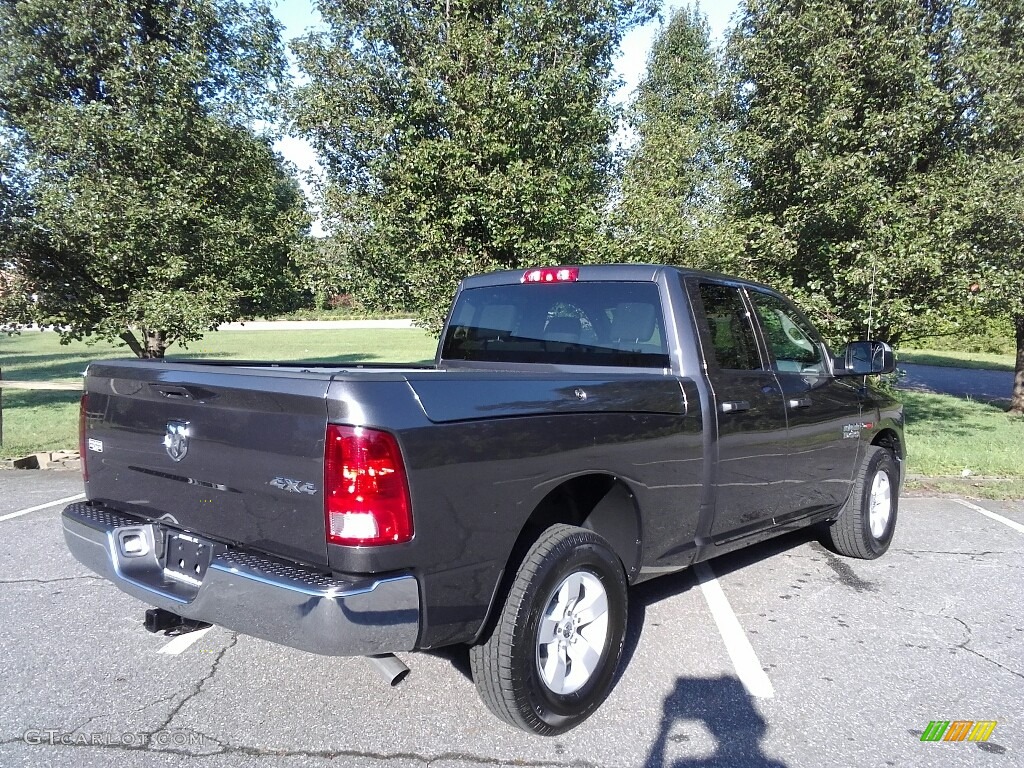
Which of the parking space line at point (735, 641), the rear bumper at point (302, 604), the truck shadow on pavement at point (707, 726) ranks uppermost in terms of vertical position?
the rear bumper at point (302, 604)

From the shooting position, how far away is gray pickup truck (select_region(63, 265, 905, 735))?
2.43 m

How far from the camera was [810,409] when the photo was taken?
4.53 meters

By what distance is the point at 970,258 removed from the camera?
7949 millimetres

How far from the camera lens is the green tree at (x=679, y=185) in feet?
27.4

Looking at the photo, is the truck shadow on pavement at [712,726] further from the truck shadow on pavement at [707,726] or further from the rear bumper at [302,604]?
the rear bumper at [302,604]

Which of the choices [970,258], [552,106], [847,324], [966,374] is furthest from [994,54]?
[966,374]

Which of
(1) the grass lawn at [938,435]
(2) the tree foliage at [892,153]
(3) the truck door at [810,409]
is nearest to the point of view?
(3) the truck door at [810,409]

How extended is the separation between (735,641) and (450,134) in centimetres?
602

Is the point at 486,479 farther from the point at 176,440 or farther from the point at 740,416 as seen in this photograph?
the point at 740,416

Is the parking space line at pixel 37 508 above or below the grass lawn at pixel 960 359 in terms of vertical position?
above

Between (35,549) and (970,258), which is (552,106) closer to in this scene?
(970,258)

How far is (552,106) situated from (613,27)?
1.83 meters

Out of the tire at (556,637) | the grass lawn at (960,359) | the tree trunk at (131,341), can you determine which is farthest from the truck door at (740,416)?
the grass lawn at (960,359)

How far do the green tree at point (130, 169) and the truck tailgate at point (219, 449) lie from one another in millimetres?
6154
